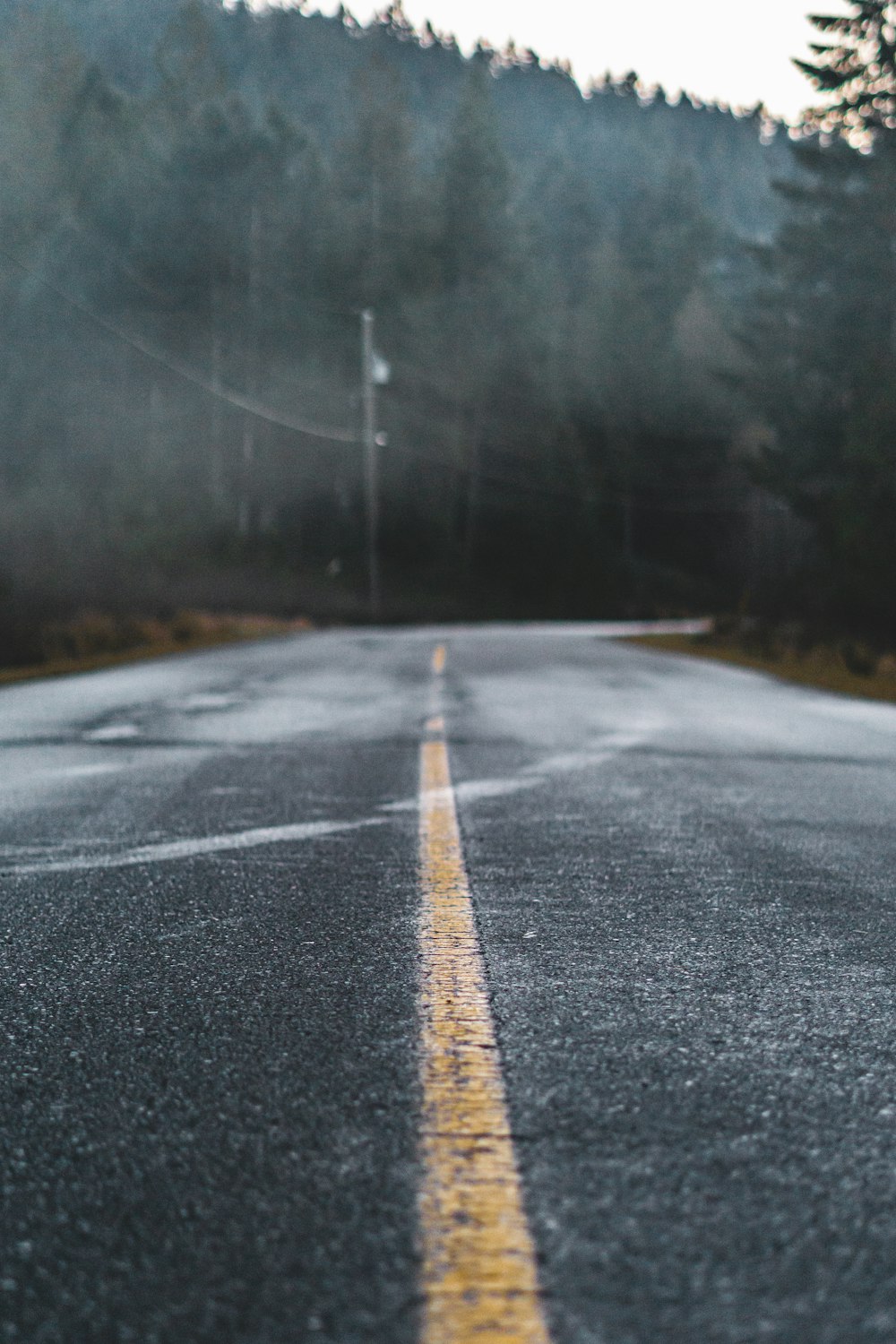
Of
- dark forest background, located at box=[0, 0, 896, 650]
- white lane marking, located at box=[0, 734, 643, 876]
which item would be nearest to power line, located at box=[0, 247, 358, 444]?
dark forest background, located at box=[0, 0, 896, 650]

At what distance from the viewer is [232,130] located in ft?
174

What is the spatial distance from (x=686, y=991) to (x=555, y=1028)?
43 centimetres

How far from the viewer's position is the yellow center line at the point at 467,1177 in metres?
1.62

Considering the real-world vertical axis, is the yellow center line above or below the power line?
below

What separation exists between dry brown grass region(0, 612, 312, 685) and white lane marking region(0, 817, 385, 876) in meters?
11.0

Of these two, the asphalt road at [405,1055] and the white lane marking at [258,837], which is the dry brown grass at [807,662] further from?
the asphalt road at [405,1055]

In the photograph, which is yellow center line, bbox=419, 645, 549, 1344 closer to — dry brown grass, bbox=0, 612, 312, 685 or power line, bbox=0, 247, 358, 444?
Result: dry brown grass, bbox=0, 612, 312, 685

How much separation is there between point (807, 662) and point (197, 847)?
18403 mm

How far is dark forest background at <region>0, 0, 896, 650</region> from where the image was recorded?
3709cm

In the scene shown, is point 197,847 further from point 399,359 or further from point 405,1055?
point 399,359

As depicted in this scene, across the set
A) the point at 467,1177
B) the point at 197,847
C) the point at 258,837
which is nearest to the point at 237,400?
the point at 258,837

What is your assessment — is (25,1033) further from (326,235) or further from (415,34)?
(415,34)

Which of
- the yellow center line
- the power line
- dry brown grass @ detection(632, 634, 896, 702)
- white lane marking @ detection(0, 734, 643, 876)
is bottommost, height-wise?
dry brown grass @ detection(632, 634, 896, 702)

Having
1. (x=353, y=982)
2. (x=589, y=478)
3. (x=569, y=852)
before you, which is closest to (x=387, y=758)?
(x=569, y=852)
